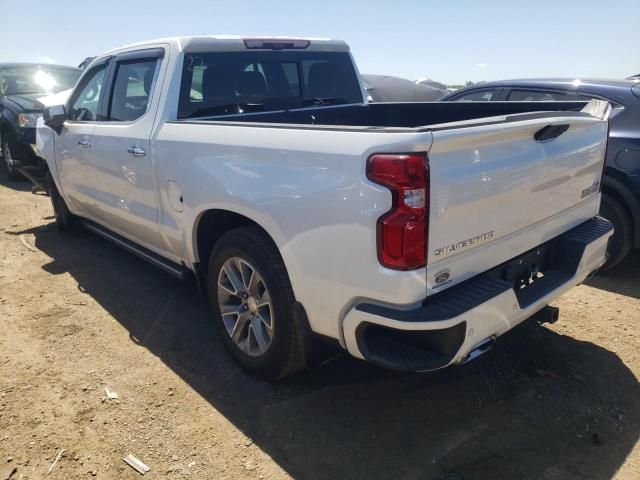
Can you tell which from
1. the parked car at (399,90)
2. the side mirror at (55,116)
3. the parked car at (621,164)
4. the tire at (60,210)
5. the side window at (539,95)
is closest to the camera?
the parked car at (621,164)

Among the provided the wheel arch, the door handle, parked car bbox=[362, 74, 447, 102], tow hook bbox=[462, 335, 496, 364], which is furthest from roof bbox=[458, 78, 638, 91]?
parked car bbox=[362, 74, 447, 102]

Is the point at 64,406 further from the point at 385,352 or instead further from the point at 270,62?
the point at 270,62

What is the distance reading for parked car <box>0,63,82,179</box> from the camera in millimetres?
8227

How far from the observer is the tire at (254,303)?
8.71ft

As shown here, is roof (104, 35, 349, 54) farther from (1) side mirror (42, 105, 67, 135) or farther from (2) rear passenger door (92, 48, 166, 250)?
(1) side mirror (42, 105, 67, 135)

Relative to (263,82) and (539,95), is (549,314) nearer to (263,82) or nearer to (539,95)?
(263,82)

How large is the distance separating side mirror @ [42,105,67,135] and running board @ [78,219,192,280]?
0.97m

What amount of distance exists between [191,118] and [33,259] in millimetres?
2915

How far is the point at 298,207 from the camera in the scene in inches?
93.0

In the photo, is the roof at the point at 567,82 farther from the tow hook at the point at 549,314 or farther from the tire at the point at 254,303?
the tire at the point at 254,303

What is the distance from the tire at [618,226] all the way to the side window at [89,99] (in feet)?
14.5

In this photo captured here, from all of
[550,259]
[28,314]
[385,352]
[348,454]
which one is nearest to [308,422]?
[348,454]

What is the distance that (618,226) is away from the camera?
4422 millimetres

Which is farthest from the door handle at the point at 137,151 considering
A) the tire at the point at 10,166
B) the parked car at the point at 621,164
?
the tire at the point at 10,166
